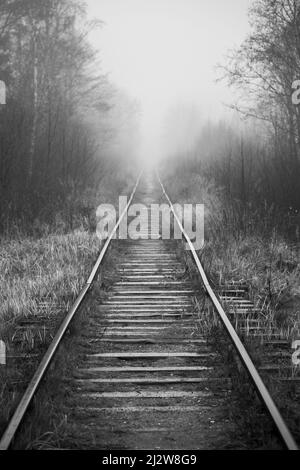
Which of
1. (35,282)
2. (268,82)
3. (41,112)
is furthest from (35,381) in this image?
(268,82)

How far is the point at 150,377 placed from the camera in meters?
3.97

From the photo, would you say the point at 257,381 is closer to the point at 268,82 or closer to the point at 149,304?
the point at 149,304

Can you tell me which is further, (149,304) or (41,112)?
(41,112)

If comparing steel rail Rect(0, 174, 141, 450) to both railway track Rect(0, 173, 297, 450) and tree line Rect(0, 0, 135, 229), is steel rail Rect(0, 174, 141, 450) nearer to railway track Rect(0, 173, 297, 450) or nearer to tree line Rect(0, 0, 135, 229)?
railway track Rect(0, 173, 297, 450)

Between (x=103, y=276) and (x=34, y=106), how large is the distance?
9208mm

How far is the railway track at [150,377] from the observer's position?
10.0 ft

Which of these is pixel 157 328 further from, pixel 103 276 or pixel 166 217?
pixel 166 217

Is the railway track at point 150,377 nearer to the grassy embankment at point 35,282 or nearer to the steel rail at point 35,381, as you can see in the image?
the steel rail at point 35,381

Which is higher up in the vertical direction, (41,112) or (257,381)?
(41,112)

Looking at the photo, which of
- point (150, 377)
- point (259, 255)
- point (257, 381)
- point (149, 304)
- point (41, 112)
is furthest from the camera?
point (41, 112)

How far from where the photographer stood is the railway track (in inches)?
121

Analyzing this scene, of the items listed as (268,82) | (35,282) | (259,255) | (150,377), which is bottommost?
(150,377)

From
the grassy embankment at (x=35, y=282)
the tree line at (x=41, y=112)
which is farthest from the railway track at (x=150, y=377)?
the tree line at (x=41, y=112)
